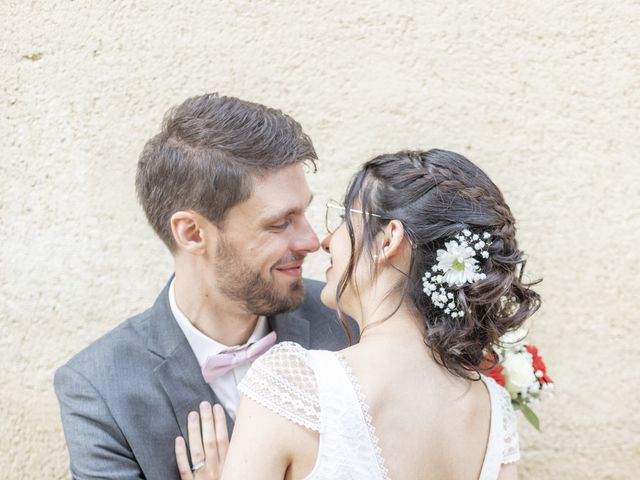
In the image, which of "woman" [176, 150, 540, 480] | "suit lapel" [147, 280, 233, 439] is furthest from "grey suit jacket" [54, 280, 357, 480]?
"woman" [176, 150, 540, 480]

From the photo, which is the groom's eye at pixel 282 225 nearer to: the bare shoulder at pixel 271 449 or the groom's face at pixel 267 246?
the groom's face at pixel 267 246

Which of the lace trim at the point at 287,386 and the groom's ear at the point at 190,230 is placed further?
the groom's ear at the point at 190,230

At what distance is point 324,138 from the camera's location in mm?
3564

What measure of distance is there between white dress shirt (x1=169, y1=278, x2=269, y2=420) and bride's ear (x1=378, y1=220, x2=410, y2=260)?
86 centimetres

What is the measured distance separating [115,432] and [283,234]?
2.75 ft

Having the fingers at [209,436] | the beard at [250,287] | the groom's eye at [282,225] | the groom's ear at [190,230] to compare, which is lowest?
the fingers at [209,436]

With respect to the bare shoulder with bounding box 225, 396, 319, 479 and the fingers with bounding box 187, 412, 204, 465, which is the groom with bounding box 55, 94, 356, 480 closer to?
the fingers with bounding box 187, 412, 204, 465

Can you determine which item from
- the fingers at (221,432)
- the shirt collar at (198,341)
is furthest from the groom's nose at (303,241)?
the fingers at (221,432)

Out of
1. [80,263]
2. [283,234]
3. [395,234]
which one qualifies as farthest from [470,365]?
[80,263]

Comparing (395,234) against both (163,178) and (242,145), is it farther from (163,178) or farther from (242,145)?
(163,178)

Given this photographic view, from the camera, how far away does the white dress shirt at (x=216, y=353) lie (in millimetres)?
2689

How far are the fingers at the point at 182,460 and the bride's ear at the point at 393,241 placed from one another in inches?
36.1

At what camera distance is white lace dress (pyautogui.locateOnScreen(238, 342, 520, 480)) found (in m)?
1.89

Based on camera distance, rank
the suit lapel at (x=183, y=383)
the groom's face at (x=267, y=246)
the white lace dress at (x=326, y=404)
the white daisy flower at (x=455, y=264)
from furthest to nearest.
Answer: the groom's face at (x=267, y=246) < the suit lapel at (x=183, y=383) < the white daisy flower at (x=455, y=264) < the white lace dress at (x=326, y=404)
